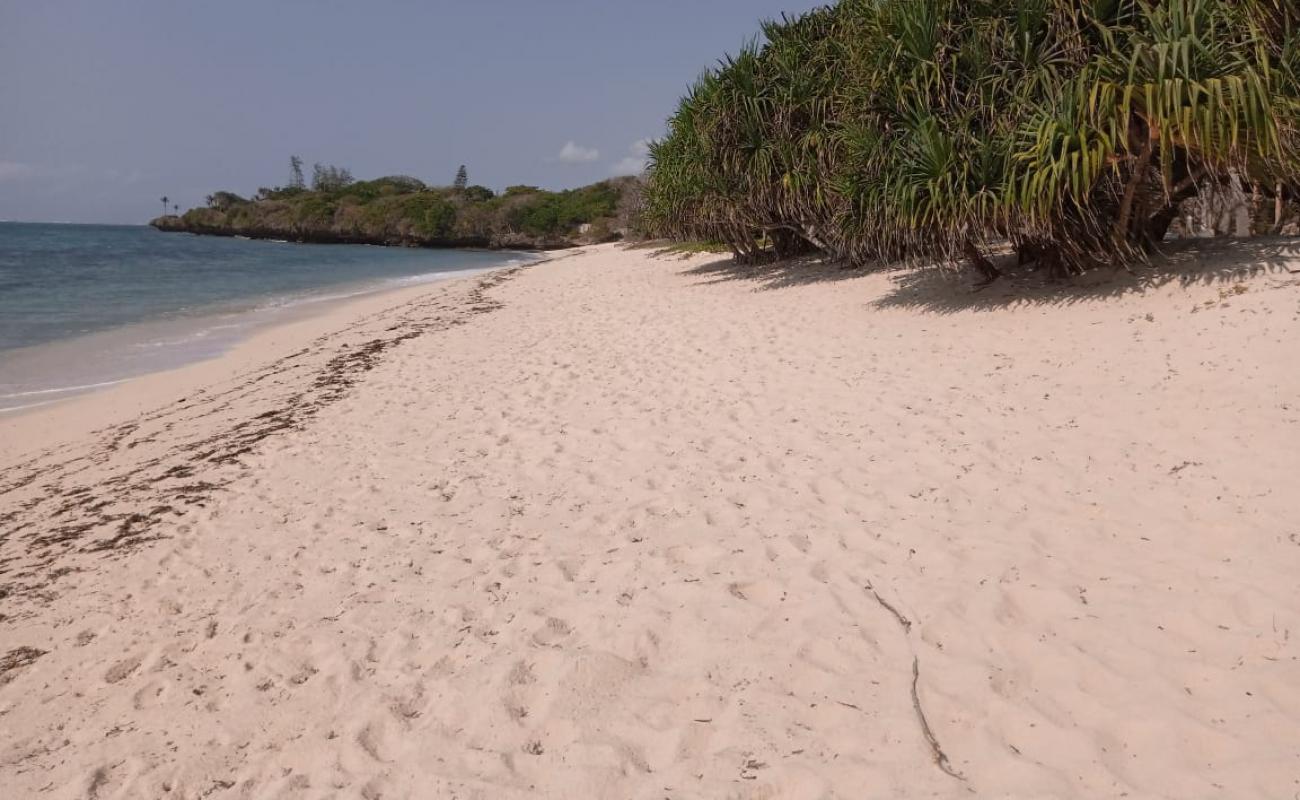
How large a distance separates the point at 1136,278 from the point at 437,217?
245 feet

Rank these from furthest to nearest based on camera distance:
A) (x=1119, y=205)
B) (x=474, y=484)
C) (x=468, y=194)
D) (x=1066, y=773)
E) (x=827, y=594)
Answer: (x=468, y=194), (x=1119, y=205), (x=474, y=484), (x=827, y=594), (x=1066, y=773)

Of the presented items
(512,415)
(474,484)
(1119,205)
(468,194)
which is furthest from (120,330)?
(468,194)

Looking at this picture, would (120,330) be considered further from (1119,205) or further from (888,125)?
(1119,205)

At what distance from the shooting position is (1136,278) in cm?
748

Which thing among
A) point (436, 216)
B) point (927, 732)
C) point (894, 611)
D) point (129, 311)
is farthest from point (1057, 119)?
point (436, 216)

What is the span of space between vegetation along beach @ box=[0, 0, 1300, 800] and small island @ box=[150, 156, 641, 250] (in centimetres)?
5164

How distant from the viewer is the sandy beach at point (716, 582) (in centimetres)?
236

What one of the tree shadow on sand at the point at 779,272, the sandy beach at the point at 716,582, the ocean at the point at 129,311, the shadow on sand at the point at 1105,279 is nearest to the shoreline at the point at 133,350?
the ocean at the point at 129,311

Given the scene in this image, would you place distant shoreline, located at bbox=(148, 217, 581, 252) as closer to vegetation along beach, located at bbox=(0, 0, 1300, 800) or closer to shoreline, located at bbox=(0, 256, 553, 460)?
shoreline, located at bbox=(0, 256, 553, 460)

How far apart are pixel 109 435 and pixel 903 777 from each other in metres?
8.08

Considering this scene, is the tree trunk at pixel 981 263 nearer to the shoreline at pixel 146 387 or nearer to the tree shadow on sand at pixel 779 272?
the tree shadow on sand at pixel 779 272

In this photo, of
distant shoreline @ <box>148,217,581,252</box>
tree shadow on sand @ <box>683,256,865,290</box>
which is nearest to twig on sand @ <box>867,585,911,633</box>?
tree shadow on sand @ <box>683,256,865,290</box>

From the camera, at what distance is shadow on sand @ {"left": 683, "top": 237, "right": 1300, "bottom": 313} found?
22.8 feet

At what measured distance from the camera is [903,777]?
217cm
